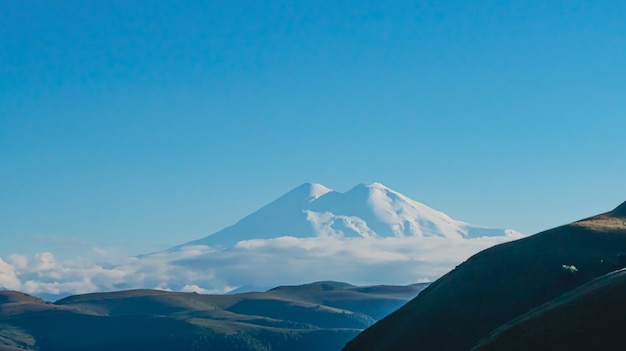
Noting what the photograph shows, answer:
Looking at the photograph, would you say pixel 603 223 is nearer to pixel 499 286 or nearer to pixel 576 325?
pixel 499 286

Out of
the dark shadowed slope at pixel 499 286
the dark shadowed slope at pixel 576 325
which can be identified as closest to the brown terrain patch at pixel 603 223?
the dark shadowed slope at pixel 499 286

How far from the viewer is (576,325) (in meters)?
63.6

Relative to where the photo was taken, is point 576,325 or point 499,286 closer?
point 576,325

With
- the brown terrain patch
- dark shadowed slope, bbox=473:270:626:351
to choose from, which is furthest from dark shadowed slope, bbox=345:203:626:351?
dark shadowed slope, bbox=473:270:626:351

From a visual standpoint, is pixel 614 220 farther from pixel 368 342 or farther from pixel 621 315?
pixel 621 315

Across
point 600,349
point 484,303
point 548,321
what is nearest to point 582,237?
point 484,303

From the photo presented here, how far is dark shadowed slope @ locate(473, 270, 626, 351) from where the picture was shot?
199 feet

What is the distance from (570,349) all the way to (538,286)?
3862cm

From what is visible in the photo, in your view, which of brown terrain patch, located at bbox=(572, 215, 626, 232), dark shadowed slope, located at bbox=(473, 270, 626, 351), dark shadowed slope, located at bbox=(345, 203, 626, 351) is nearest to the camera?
dark shadowed slope, located at bbox=(473, 270, 626, 351)

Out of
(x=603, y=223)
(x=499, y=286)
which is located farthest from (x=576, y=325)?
(x=603, y=223)

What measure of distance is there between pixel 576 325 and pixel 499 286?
3994 centimetres

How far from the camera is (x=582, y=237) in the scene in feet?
363

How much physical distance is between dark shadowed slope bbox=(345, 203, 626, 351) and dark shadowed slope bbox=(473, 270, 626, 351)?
23132mm

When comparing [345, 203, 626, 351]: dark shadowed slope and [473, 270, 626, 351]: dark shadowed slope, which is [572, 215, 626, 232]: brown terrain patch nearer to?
[345, 203, 626, 351]: dark shadowed slope
